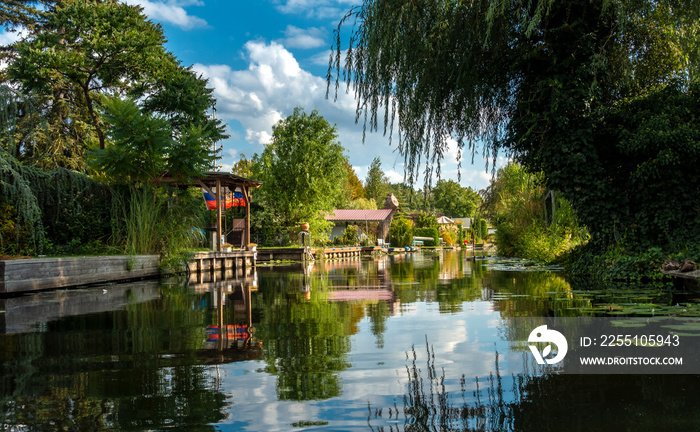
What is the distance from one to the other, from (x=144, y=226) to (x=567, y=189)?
471 inches

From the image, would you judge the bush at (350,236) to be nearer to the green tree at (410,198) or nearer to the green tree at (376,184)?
the green tree at (410,198)

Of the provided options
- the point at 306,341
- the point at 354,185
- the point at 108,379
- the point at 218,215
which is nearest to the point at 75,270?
the point at 218,215

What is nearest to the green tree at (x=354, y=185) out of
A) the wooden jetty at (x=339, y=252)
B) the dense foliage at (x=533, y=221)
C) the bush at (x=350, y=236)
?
the bush at (x=350, y=236)

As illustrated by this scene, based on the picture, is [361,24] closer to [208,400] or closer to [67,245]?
[208,400]

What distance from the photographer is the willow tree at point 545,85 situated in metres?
8.31

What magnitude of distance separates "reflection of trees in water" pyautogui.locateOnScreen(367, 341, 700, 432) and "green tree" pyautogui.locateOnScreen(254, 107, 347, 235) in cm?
3374

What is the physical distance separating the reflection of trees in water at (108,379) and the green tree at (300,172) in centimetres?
3084

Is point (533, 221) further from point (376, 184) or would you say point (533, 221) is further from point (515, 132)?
point (376, 184)

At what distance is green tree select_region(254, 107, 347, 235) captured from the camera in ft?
122

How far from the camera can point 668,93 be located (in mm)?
10492

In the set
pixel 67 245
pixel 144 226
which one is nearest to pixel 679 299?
pixel 144 226

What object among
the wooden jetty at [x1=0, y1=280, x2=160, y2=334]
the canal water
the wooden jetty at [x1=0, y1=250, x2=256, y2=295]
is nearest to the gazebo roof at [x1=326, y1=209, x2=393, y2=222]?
the wooden jetty at [x1=0, y1=250, x2=256, y2=295]

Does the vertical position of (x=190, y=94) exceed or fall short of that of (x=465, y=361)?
it exceeds it

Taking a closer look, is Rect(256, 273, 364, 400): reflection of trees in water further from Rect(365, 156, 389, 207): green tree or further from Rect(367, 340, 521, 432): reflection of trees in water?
Rect(365, 156, 389, 207): green tree
